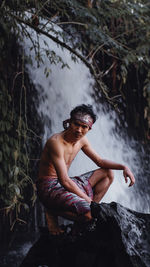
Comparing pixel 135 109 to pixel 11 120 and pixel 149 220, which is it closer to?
pixel 11 120

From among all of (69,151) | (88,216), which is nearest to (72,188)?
(88,216)

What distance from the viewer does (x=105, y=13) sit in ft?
16.8

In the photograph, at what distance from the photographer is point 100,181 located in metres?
2.65

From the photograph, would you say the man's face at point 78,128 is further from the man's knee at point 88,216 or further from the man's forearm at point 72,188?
the man's knee at point 88,216

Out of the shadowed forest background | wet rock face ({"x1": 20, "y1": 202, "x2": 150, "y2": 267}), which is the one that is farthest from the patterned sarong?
the shadowed forest background

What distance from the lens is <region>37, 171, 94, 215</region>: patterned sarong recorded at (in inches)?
88.4

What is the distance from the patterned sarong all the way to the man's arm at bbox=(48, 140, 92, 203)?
5 centimetres

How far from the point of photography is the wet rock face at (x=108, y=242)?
1.96m

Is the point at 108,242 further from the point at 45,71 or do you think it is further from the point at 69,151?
the point at 45,71

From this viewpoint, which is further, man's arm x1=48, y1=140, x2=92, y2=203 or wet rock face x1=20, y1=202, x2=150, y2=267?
man's arm x1=48, y1=140, x2=92, y2=203

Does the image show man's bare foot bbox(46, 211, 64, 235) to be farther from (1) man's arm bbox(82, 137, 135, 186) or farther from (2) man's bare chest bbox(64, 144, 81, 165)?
(1) man's arm bbox(82, 137, 135, 186)

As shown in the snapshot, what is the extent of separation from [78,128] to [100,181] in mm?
482

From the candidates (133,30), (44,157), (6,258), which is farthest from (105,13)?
(6,258)

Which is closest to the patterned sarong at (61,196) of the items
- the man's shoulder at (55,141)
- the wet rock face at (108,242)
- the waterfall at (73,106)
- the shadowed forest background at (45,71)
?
the wet rock face at (108,242)
